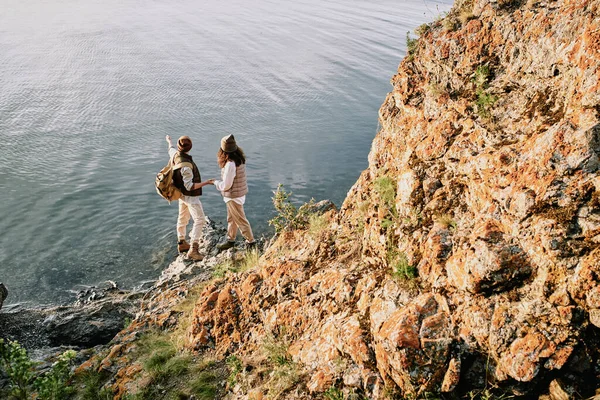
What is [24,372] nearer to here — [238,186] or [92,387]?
[92,387]

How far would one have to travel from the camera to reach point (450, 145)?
516cm

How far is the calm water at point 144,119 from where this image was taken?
14.0 m

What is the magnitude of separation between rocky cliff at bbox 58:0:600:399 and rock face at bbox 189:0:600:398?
0.6 inches

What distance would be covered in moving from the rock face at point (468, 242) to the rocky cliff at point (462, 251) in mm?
16

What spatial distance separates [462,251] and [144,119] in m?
24.4

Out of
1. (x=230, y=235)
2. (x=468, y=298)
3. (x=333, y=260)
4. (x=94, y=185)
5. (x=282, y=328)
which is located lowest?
(x=94, y=185)

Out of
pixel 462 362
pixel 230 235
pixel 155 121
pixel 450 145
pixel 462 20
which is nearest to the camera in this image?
pixel 462 362

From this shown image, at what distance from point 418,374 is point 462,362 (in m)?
0.41

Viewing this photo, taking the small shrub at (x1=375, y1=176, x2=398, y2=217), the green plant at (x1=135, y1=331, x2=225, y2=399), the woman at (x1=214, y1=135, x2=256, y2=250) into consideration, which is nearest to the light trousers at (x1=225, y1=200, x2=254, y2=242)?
the woman at (x1=214, y1=135, x2=256, y2=250)

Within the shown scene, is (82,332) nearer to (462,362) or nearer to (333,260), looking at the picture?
(333,260)

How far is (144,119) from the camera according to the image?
25234 millimetres

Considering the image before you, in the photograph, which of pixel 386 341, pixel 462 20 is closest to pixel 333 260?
pixel 386 341

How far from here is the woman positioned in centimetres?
852

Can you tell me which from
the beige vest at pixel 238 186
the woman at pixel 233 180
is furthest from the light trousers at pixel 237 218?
the beige vest at pixel 238 186
